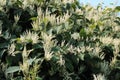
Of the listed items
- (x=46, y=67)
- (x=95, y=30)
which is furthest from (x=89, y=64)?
(x=95, y=30)

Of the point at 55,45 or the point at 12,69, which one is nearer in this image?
the point at 12,69

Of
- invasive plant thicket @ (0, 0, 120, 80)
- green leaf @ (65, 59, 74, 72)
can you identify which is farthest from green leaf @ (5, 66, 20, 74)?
green leaf @ (65, 59, 74, 72)

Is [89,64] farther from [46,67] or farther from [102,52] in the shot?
[46,67]

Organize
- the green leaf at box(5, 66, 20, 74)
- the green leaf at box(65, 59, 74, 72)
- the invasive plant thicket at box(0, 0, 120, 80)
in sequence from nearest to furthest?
the green leaf at box(5, 66, 20, 74) → the invasive plant thicket at box(0, 0, 120, 80) → the green leaf at box(65, 59, 74, 72)

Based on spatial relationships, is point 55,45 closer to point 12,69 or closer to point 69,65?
point 69,65

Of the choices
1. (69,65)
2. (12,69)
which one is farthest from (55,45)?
(12,69)

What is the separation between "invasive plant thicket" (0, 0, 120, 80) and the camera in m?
4.70

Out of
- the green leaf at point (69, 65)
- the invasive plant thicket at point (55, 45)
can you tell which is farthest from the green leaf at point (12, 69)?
the green leaf at point (69, 65)

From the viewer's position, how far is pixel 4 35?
5336 millimetres

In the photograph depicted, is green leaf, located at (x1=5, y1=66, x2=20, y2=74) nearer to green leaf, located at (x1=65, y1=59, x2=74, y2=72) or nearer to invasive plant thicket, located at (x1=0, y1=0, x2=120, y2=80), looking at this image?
invasive plant thicket, located at (x1=0, y1=0, x2=120, y2=80)

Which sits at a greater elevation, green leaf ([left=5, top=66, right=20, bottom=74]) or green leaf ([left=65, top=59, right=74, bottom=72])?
green leaf ([left=5, top=66, right=20, bottom=74])

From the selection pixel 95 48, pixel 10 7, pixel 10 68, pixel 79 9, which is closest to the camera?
pixel 10 68

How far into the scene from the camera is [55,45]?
4.94m

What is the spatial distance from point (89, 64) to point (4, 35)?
1278 mm
